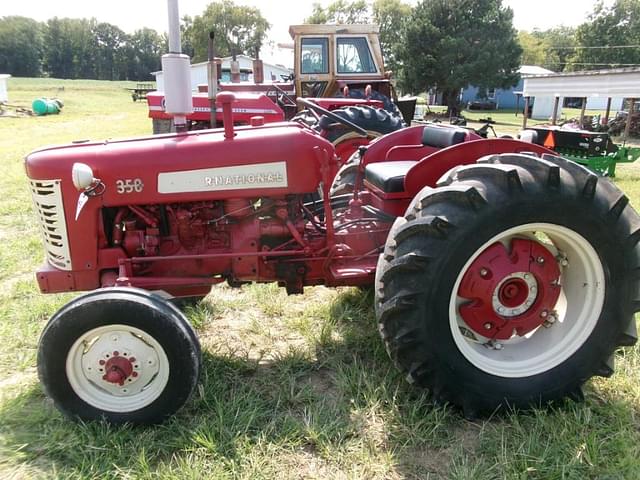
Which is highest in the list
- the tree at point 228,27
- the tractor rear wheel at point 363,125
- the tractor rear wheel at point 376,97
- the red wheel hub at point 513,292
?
the tree at point 228,27

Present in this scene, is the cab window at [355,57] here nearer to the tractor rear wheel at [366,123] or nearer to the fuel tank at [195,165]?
the tractor rear wheel at [366,123]

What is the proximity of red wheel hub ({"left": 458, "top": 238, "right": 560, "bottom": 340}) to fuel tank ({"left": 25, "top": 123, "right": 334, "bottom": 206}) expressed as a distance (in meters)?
0.96

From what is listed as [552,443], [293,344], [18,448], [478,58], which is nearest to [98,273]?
[18,448]

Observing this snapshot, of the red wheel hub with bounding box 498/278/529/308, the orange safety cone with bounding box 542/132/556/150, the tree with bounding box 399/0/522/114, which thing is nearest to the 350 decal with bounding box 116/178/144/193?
the red wheel hub with bounding box 498/278/529/308

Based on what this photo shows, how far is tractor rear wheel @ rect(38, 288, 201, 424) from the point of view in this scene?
2191 millimetres

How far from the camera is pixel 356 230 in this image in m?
3.04

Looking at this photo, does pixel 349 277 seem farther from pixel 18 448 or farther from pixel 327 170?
pixel 18 448

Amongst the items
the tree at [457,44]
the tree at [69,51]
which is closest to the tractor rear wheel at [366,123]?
the tree at [457,44]

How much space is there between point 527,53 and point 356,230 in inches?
2722

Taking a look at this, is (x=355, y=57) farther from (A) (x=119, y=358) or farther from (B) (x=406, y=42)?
(B) (x=406, y=42)

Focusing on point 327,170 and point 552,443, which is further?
point 327,170

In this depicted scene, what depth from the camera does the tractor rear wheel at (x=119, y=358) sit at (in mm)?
2191

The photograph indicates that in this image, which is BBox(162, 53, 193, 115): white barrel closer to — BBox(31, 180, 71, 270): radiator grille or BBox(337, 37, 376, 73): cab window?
BBox(31, 180, 71, 270): radiator grille

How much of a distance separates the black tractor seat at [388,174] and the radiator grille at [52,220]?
1.73m
